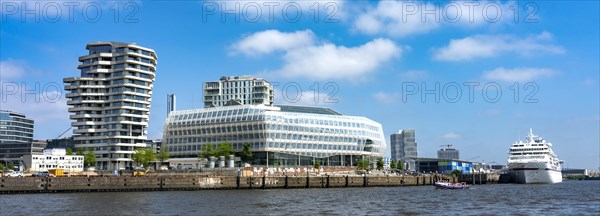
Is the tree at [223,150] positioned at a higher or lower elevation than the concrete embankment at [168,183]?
higher

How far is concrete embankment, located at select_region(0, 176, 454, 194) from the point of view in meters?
122

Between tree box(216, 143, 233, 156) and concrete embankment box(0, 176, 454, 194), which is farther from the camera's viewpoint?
tree box(216, 143, 233, 156)

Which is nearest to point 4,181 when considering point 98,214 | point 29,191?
point 29,191

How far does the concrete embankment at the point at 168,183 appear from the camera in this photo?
122 meters

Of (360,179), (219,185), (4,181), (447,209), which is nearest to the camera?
(447,209)

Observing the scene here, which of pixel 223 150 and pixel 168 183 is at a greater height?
pixel 223 150

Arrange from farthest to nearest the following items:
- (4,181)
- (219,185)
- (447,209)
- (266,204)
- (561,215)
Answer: (219,185), (4,181), (266,204), (447,209), (561,215)

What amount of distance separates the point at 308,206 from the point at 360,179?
302 feet

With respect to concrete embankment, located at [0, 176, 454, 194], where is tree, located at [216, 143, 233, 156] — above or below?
above

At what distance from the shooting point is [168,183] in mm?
137750

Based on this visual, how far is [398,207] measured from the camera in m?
84.2

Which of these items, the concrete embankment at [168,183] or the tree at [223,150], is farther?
the tree at [223,150]

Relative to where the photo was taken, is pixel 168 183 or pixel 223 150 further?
pixel 223 150

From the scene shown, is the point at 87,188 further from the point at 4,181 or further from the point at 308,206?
the point at 308,206
